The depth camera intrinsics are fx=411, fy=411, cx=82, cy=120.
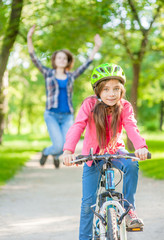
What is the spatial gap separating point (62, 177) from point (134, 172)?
19.0 ft

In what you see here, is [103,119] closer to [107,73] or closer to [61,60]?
[107,73]

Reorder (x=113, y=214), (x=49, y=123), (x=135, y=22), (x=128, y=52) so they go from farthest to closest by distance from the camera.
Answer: (x=128, y=52) → (x=135, y=22) → (x=49, y=123) → (x=113, y=214)

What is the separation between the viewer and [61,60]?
7.14 meters

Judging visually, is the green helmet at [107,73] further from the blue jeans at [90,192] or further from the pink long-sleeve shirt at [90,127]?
the blue jeans at [90,192]

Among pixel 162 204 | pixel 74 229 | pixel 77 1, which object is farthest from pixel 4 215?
pixel 77 1

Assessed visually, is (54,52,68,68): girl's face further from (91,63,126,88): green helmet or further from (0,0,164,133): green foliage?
(91,63,126,88): green helmet

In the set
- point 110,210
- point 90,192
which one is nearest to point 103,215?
point 110,210

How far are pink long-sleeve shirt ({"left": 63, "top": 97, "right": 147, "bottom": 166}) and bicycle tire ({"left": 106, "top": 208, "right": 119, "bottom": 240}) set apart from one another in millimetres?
551

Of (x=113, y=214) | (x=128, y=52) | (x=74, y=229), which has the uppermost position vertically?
(x=128, y=52)

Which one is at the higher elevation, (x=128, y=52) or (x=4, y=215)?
(x=128, y=52)

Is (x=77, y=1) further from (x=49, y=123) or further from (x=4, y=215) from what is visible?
(x=4, y=215)

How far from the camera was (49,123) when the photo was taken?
721cm

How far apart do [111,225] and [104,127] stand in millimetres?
865

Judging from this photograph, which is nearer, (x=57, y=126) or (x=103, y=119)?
(x=103, y=119)
